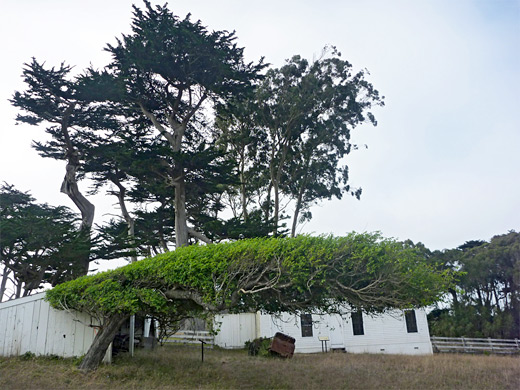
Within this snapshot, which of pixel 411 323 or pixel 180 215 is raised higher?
pixel 180 215

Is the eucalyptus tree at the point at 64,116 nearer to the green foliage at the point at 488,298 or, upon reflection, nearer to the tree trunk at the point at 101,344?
the tree trunk at the point at 101,344

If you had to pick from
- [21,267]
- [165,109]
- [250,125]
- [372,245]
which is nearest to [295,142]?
[250,125]

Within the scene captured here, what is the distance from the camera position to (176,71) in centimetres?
1858

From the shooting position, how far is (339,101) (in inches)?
1059

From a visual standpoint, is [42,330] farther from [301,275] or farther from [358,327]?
[358,327]

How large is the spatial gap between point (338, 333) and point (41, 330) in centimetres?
1436

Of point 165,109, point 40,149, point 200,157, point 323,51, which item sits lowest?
point 200,157

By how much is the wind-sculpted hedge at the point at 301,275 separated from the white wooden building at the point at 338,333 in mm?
11869

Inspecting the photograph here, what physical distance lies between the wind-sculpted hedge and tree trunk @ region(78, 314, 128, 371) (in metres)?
1.33

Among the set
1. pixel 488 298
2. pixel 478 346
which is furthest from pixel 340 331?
pixel 488 298

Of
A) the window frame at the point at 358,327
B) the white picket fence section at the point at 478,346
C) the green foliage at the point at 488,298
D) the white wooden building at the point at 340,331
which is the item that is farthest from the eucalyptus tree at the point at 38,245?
the green foliage at the point at 488,298

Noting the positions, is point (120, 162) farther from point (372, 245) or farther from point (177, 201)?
point (372, 245)

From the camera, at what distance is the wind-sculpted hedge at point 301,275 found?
7.94m

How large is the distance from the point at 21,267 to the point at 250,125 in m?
15.8
